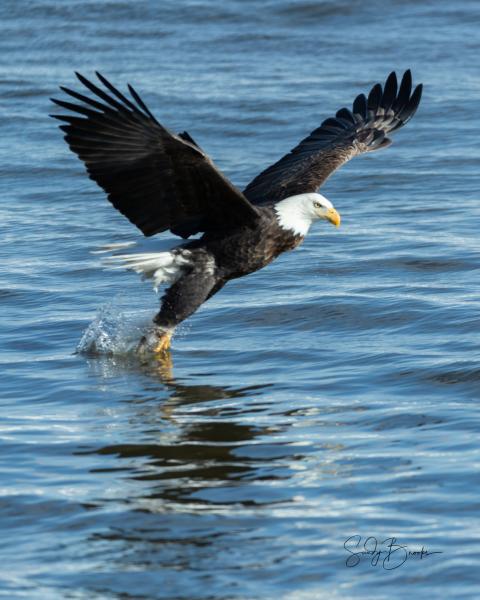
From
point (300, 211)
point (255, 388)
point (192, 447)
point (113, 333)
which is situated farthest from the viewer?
point (113, 333)

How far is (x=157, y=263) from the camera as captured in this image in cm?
657

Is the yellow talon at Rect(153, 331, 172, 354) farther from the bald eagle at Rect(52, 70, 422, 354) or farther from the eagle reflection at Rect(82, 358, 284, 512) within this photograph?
the eagle reflection at Rect(82, 358, 284, 512)

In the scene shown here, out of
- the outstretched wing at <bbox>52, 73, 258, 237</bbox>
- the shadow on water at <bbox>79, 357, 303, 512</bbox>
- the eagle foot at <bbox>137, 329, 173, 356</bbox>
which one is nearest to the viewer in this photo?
the shadow on water at <bbox>79, 357, 303, 512</bbox>

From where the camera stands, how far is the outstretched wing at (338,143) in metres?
7.30

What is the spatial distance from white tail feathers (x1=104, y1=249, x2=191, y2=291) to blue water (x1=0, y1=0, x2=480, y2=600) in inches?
10.0

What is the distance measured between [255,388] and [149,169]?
111 cm

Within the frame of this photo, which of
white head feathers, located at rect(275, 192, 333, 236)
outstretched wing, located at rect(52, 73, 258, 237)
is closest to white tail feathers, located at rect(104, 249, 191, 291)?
outstretched wing, located at rect(52, 73, 258, 237)

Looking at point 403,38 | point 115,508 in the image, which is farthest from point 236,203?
point 403,38

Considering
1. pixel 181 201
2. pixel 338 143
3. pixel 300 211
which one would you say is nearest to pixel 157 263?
pixel 181 201

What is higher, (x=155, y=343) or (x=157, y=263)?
(x=157, y=263)

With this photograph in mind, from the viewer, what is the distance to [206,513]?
4.43 m

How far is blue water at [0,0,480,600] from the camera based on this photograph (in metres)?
4.11

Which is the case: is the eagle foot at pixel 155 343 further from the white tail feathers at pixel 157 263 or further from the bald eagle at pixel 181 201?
the white tail feathers at pixel 157 263

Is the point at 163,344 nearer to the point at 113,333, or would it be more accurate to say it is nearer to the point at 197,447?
the point at 113,333
